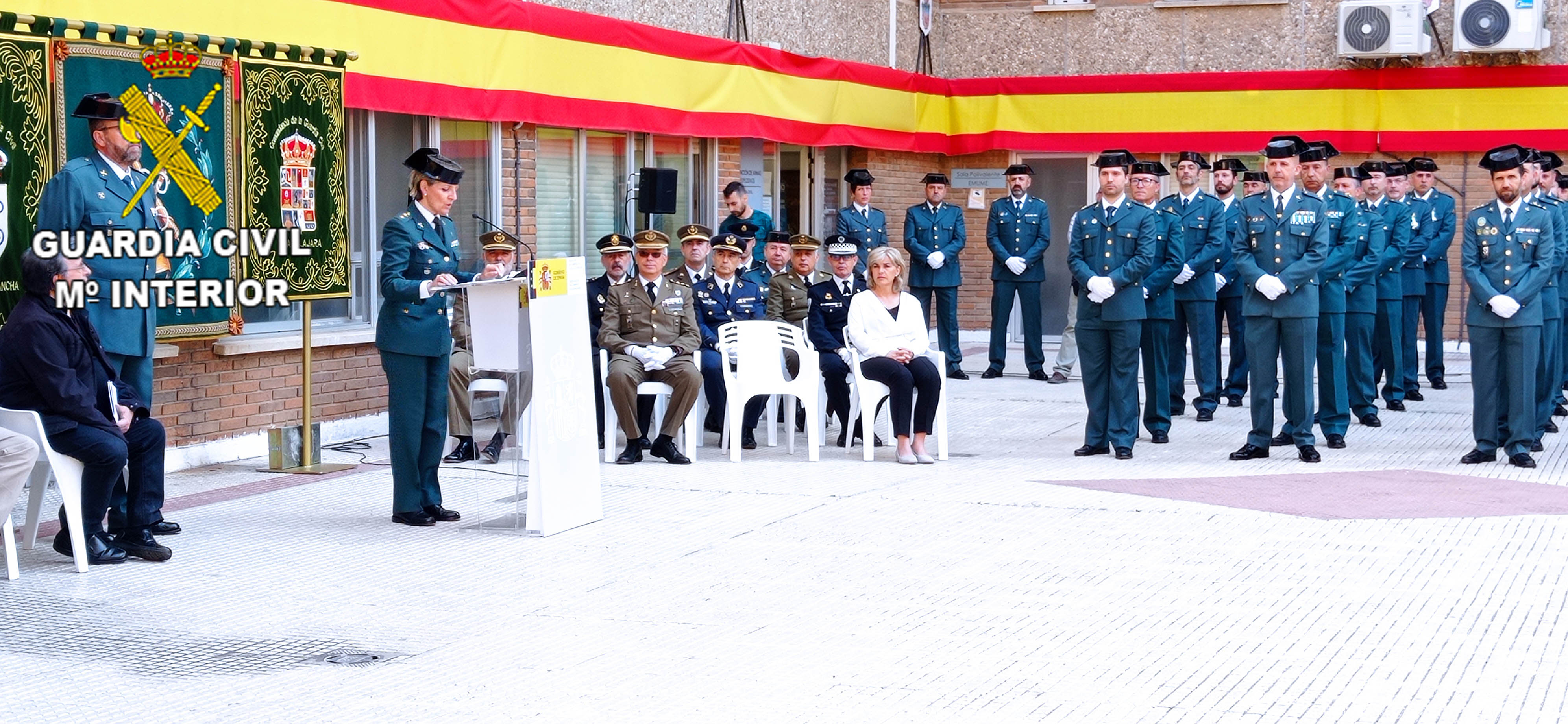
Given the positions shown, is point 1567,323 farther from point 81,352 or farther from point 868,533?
point 81,352

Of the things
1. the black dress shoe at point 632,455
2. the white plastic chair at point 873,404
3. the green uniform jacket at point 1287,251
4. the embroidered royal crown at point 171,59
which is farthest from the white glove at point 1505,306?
the embroidered royal crown at point 171,59

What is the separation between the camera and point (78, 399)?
24.1 ft

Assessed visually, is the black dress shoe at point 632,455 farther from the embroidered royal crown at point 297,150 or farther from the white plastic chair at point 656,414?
the embroidered royal crown at point 297,150

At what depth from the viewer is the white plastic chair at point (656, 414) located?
10961mm

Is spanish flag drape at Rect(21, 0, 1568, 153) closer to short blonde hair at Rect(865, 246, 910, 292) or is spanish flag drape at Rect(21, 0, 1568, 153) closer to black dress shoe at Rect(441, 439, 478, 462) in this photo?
black dress shoe at Rect(441, 439, 478, 462)

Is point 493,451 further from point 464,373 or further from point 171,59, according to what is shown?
point 171,59

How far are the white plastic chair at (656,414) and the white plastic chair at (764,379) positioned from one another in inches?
8.6

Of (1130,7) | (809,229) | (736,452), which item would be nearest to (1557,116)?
(1130,7)

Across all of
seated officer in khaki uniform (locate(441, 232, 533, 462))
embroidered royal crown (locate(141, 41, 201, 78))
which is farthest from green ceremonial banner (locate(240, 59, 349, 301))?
seated officer in khaki uniform (locate(441, 232, 533, 462))

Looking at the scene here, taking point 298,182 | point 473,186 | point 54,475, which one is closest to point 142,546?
point 54,475

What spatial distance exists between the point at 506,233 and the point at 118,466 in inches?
199

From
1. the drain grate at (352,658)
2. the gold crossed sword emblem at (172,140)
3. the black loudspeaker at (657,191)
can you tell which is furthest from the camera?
the black loudspeaker at (657,191)

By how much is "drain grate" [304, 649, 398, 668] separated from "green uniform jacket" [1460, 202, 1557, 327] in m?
7.44

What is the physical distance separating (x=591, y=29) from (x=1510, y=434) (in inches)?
275
